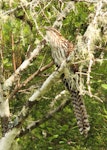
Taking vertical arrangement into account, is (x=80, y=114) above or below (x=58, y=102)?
above

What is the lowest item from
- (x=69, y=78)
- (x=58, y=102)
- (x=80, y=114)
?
(x=58, y=102)

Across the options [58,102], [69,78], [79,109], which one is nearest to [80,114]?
[79,109]

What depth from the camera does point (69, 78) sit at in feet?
15.6

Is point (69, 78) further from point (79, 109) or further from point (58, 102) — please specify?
point (58, 102)

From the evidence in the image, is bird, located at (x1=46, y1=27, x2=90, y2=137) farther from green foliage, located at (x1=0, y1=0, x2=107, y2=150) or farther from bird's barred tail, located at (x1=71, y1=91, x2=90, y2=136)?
green foliage, located at (x1=0, y1=0, x2=107, y2=150)

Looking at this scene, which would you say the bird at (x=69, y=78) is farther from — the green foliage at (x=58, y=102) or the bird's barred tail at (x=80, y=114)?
the green foliage at (x=58, y=102)

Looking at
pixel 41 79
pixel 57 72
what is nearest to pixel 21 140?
pixel 41 79

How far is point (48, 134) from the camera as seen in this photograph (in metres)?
5.73

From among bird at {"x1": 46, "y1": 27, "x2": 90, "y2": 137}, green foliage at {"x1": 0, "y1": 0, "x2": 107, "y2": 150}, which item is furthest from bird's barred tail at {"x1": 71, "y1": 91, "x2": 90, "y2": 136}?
green foliage at {"x1": 0, "y1": 0, "x2": 107, "y2": 150}

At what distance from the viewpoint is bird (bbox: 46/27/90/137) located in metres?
4.76

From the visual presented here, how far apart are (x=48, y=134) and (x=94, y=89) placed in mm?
755

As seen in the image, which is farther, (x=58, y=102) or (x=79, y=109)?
(x=58, y=102)

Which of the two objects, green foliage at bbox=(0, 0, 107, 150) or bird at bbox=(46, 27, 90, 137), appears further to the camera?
green foliage at bbox=(0, 0, 107, 150)

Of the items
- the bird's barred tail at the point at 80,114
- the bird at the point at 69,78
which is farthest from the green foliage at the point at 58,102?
the bird's barred tail at the point at 80,114
